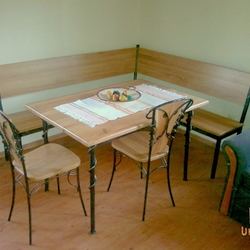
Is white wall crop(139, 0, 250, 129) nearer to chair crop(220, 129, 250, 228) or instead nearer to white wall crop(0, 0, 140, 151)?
white wall crop(0, 0, 140, 151)

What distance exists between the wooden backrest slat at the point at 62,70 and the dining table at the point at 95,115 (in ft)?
2.22

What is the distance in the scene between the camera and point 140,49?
341 cm

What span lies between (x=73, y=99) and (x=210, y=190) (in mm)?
1310

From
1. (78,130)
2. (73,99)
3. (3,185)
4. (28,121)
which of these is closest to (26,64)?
(28,121)

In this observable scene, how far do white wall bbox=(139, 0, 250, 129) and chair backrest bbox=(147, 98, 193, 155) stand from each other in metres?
1.05

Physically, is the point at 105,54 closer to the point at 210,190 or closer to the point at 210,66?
the point at 210,66

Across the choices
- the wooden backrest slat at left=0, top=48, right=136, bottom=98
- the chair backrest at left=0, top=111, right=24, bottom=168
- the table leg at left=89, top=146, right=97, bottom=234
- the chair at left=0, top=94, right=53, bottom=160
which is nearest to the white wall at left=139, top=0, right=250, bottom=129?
the wooden backrest slat at left=0, top=48, right=136, bottom=98

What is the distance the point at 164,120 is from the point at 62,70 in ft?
4.61

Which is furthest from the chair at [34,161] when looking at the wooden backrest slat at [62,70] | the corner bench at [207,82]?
the corner bench at [207,82]

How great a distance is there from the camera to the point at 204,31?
289cm

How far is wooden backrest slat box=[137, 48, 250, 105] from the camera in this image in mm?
2678

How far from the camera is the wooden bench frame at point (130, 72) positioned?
259 cm

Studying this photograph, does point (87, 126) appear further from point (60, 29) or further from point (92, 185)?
point (60, 29)

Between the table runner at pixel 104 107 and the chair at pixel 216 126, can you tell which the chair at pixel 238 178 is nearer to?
the chair at pixel 216 126
